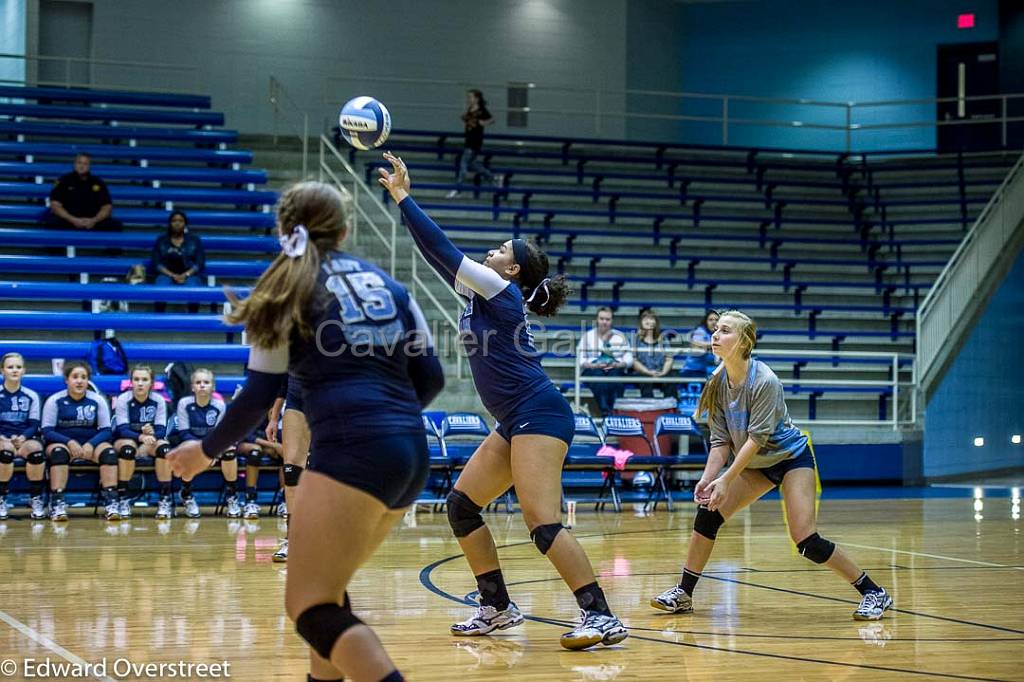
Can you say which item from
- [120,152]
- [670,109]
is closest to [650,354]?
[120,152]

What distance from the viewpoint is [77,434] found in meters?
11.4

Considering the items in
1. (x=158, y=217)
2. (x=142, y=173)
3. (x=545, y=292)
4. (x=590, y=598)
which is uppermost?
(x=142, y=173)

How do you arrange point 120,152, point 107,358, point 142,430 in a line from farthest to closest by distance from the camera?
point 120,152 → point 107,358 → point 142,430

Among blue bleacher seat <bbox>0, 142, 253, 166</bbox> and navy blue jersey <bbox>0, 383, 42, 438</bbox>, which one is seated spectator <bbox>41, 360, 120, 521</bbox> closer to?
navy blue jersey <bbox>0, 383, 42, 438</bbox>

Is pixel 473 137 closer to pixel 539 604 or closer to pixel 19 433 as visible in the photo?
pixel 19 433

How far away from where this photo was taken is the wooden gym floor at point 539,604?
5.04 metres

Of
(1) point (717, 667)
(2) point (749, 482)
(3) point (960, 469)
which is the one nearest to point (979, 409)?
(3) point (960, 469)

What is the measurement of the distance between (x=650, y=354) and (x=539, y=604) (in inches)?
310

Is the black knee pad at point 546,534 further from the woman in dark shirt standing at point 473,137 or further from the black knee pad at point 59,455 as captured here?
the woman in dark shirt standing at point 473,137

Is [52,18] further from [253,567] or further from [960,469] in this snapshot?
[960,469]

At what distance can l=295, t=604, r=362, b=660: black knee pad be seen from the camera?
3305 mm

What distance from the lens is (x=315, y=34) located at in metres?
21.0

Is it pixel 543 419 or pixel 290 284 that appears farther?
pixel 543 419

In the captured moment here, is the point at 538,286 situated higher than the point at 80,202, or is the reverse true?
the point at 80,202
